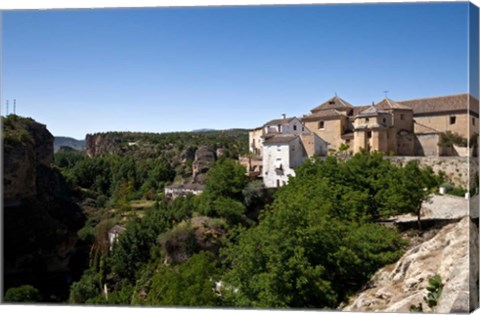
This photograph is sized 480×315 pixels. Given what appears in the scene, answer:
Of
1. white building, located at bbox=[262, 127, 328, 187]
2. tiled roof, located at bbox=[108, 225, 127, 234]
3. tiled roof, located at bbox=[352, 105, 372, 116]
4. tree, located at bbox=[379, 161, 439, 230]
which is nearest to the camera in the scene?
tree, located at bbox=[379, 161, 439, 230]

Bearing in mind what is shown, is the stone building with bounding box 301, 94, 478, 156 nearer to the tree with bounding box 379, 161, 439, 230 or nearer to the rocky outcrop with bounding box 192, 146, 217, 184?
the tree with bounding box 379, 161, 439, 230

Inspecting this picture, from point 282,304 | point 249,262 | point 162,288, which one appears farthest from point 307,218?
point 162,288

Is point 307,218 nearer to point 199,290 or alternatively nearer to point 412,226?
point 199,290

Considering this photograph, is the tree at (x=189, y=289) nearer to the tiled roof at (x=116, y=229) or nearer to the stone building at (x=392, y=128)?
the stone building at (x=392, y=128)

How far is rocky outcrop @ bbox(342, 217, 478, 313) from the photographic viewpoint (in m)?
4.93

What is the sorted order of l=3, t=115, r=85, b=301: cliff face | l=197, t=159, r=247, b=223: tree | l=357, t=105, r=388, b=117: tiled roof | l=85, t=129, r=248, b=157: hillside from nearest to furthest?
1. l=3, t=115, r=85, b=301: cliff face
2. l=197, t=159, r=247, b=223: tree
3. l=357, t=105, r=388, b=117: tiled roof
4. l=85, t=129, r=248, b=157: hillside

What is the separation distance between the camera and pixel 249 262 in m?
6.87

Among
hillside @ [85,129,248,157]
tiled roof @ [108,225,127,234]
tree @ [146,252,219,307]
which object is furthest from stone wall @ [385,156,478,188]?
hillside @ [85,129,248,157]

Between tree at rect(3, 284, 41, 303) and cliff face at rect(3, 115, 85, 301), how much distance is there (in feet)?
13.7

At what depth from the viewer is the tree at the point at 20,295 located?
656 centimetres

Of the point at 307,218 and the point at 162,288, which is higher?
the point at 307,218

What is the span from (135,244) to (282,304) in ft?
34.4

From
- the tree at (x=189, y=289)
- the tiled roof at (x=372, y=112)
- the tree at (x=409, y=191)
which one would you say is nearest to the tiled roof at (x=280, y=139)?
the tiled roof at (x=372, y=112)

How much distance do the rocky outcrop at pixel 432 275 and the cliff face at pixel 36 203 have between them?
821 centimetres
